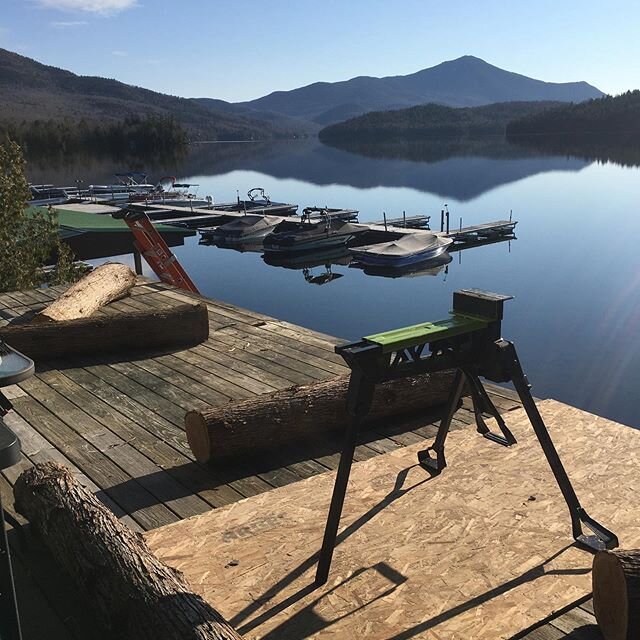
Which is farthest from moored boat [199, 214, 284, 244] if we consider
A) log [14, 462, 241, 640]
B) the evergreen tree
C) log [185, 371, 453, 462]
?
log [14, 462, 241, 640]

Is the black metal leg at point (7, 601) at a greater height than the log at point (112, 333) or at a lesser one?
greater

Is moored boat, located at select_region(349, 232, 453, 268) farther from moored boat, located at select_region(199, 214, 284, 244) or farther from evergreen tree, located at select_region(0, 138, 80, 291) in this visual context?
evergreen tree, located at select_region(0, 138, 80, 291)

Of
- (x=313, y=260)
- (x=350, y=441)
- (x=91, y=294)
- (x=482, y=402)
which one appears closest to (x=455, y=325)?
(x=482, y=402)

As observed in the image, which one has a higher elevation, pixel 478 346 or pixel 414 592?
pixel 478 346

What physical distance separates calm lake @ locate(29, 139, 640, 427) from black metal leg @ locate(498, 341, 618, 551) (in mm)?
12010

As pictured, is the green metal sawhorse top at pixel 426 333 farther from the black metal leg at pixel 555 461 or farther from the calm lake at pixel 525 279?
the calm lake at pixel 525 279

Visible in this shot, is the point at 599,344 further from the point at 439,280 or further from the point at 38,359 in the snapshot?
the point at 38,359

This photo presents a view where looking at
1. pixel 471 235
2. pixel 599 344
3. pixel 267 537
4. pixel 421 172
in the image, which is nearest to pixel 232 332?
pixel 267 537

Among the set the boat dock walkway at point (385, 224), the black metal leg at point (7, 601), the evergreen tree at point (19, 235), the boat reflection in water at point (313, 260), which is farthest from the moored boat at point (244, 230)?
the black metal leg at point (7, 601)

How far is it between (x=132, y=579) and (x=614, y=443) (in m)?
4.00

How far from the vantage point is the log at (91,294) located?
9.02 meters

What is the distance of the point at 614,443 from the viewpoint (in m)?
5.53

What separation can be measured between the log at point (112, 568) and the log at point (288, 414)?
3.96ft

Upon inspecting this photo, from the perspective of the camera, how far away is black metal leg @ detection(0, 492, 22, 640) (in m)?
2.45
